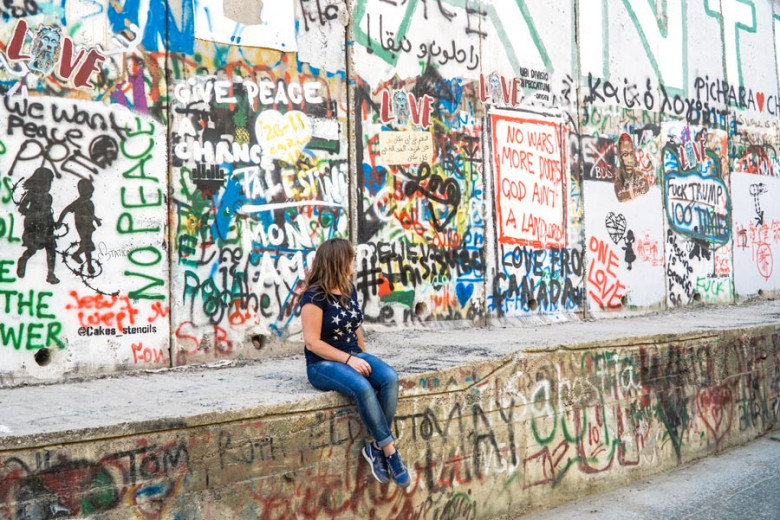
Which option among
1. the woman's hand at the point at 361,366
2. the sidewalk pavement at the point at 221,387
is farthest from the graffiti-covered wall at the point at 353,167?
the woman's hand at the point at 361,366

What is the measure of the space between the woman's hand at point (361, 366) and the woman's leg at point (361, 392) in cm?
2

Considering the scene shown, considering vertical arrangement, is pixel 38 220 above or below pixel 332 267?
above

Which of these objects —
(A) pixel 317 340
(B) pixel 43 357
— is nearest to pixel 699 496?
(A) pixel 317 340

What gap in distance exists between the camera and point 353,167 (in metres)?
8.39

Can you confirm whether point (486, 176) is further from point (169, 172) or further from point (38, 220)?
point (38, 220)

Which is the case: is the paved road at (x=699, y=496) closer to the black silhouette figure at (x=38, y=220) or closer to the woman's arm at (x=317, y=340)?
the woman's arm at (x=317, y=340)

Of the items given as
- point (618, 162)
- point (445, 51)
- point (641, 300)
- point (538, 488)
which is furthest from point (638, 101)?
point (538, 488)

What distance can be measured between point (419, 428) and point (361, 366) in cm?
81

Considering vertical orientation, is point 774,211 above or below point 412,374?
above

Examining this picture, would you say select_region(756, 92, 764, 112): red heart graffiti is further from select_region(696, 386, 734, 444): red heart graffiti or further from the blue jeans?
the blue jeans

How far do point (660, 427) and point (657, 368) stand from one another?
23.3 inches

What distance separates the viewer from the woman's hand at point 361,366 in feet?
17.4

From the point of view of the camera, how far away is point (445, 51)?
9.36 meters

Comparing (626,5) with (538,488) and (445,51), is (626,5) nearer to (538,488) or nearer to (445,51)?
(445,51)
